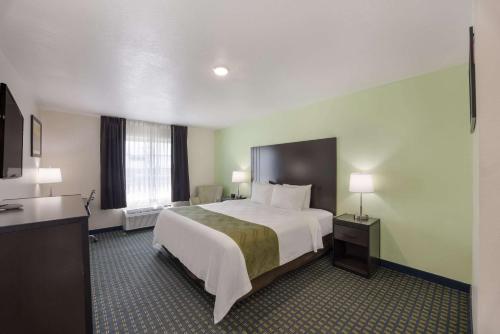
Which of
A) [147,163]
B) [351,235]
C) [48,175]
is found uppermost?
[147,163]

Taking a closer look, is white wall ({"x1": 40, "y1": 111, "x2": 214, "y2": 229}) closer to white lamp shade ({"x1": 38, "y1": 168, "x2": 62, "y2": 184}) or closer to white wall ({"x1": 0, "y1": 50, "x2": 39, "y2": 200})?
white wall ({"x1": 0, "y1": 50, "x2": 39, "y2": 200})

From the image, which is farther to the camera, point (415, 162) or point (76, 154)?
point (76, 154)

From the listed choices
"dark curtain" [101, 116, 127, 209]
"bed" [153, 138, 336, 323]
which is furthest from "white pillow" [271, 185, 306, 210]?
"dark curtain" [101, 116, 127, 209]

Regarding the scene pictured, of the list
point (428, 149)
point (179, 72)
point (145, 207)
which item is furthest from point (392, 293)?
point (145, 207)

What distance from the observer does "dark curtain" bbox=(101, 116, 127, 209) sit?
4.32 meters

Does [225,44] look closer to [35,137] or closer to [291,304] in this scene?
[291,304]

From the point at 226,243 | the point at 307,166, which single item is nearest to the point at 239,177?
the point at 307,166

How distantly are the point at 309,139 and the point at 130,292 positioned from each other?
3.41 meters

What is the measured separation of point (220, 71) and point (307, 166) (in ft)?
7.25

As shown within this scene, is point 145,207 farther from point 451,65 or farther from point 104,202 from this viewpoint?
point 451,65

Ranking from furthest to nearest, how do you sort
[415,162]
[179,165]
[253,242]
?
[179,165] < [415,162] < [253,242]

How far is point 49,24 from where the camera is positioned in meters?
1.58

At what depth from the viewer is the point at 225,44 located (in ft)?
6.12

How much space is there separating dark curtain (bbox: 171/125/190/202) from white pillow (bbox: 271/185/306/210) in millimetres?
2752
